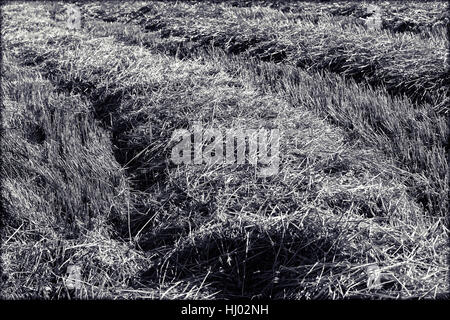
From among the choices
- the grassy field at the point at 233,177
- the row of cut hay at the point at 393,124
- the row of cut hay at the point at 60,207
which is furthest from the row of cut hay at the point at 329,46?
the row of cut hay at the point at 60,207

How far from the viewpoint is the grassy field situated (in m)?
1.97

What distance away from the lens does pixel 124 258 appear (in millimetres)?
2148

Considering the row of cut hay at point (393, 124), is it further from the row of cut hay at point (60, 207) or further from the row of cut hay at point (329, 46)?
the row of cut hay at point (60, 207)

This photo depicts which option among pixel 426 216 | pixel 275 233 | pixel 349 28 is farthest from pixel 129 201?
pixel 349 28

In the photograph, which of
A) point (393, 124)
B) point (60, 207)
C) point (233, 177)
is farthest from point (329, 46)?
point (60, 207)

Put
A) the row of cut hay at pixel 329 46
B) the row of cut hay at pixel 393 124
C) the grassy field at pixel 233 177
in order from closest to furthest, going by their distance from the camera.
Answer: the grassy field at pixel 233 177, the row of cut hay at pixel 393 124, the row of cut hay at pixel 329 46

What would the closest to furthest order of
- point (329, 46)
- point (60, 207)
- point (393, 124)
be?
point (60, 207)
point (393, 124)
point (329, 46)

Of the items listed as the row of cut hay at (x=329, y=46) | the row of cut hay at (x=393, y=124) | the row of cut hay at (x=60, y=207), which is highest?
the row of cut hay at (x=329, y=46)

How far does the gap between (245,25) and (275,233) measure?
179 inches

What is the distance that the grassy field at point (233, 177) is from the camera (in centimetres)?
197

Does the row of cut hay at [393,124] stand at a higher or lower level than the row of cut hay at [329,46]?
lower

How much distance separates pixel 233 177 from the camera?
2.55 metres

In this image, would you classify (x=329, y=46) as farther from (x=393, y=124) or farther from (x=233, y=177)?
(x=233, y=177)

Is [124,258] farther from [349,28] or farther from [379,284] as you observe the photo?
[349,28]
